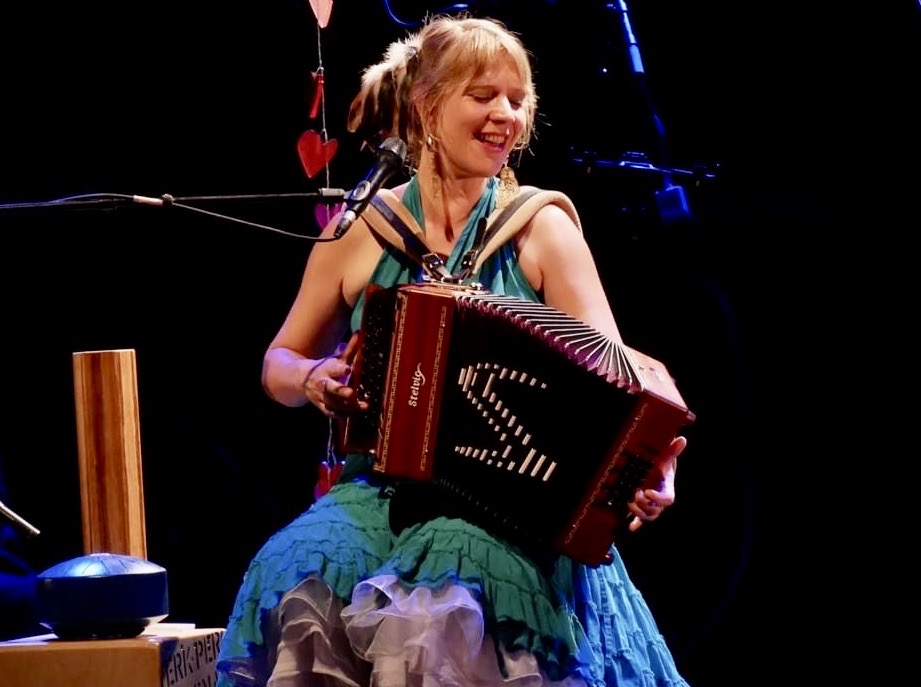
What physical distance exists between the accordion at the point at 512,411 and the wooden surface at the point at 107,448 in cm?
57

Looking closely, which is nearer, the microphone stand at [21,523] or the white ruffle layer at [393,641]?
the microphone stand at [21,523]

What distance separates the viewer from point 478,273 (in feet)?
8.40

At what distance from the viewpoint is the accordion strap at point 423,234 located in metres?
2.52

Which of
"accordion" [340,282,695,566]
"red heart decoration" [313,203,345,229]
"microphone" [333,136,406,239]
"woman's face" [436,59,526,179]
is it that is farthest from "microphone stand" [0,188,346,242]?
"red heart decoration" [313,203,345,229]

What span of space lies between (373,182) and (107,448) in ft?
2.86

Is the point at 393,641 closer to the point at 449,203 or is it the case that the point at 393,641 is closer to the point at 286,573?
the point at 286,573

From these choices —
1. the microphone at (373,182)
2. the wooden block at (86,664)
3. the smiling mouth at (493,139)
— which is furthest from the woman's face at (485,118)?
the wooden block at (86,664)

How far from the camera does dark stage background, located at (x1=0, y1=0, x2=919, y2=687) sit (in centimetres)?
327

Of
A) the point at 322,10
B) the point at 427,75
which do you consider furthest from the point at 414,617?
the point at 322,10

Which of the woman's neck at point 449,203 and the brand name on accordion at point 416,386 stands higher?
the woman's neck at point 449,203

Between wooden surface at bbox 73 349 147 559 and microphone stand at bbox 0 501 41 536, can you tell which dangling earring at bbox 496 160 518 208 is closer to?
wooden surface at bbox 73 349 147 559

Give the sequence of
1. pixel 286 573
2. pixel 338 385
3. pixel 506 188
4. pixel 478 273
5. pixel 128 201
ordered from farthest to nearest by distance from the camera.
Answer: pixel 506 188, pixel 478 273, pixel 338 385, pixel 286 573, pixel 128 201

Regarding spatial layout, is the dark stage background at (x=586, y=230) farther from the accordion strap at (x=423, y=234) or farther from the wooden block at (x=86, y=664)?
the wooden block at (x=86, y=664)

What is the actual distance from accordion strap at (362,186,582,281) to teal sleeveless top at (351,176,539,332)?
4cm
